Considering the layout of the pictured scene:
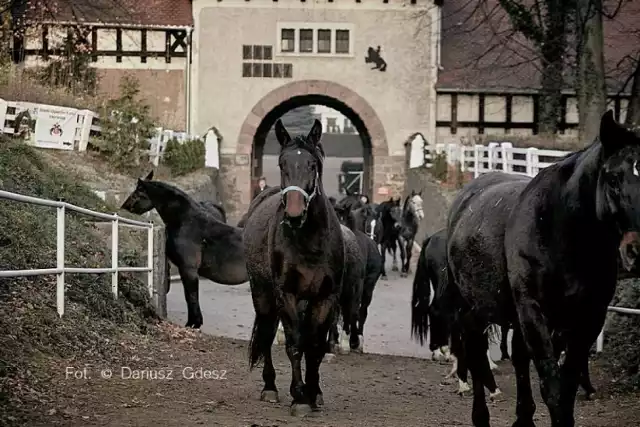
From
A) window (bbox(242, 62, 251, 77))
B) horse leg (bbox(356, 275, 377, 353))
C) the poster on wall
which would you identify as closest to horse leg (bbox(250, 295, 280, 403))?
horse leg (bbox(356, 275, 377, 353))

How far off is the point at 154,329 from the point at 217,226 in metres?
3.90

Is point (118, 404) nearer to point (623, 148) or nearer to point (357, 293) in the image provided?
point (623, 148)

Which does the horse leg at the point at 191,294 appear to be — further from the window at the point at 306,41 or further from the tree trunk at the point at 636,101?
the window at the point at 306,41

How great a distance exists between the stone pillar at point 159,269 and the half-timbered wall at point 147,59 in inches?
1066

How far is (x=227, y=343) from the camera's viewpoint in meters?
13.7

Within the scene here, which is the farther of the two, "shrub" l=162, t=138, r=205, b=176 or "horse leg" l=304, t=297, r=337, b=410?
"shrub" l=162, t=138, r=205, b=176

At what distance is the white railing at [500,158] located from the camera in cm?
2255

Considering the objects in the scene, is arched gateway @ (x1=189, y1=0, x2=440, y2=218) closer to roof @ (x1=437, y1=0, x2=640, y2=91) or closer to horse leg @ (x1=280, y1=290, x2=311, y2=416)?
roof @ (x1=437, y1=0, x2=640, y2=91)

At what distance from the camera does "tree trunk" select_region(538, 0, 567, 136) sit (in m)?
27.7

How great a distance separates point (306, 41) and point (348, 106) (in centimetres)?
300

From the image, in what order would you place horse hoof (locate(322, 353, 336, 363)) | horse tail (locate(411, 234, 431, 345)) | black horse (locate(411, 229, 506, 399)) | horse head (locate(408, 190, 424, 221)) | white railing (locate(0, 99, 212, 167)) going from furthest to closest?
horse head (locate(408, 190, 424, 221)), white railing (locate(0, 99, 212, 167)), horse tail (locate(411, 234, 431, 345)), black horse (locate(411, 229, 506, 399)), horse hoof (locate(322, 353, 336, 363))

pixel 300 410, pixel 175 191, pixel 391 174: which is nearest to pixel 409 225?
pixel 391 174

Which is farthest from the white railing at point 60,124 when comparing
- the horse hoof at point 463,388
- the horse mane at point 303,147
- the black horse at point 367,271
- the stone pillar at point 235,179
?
the horse mane at point 303,147

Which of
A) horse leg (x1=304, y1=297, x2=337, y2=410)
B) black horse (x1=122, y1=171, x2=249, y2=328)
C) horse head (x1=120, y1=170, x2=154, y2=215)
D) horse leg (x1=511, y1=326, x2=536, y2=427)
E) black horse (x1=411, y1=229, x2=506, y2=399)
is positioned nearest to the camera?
horse leg (x1=511, y1=326, x2=536, y2=427)
